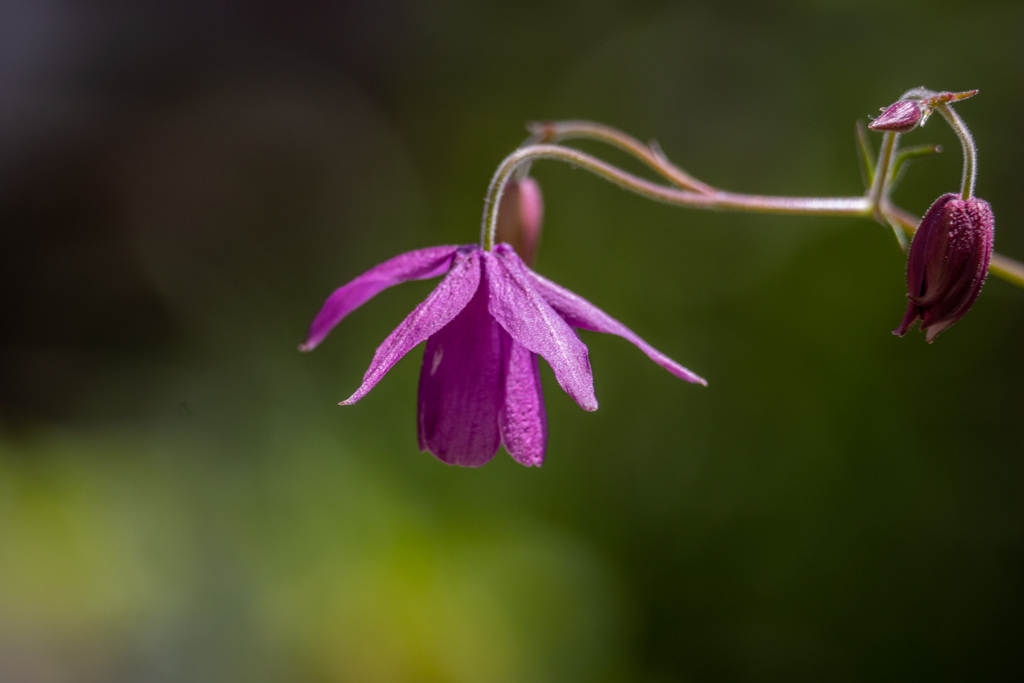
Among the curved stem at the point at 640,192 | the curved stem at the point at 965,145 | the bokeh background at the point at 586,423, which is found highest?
the curved stem at the point at 965,145

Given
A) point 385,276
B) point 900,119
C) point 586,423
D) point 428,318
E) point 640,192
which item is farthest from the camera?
point 586,423

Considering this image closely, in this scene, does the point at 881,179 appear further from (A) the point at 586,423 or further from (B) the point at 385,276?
(A) the point at 586,423

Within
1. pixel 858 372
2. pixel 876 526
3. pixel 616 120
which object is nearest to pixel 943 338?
pixel 858 372

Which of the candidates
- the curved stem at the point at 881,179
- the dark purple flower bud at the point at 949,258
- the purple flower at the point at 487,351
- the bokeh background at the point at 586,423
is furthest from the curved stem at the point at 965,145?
the bokeh background at the point at 586,423

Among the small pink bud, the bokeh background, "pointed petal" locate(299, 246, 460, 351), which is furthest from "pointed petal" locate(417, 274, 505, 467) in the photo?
the bokeh background

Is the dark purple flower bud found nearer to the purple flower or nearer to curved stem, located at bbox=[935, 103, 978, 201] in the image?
curved stem, located at bbox=[935, 103, 978, 201]

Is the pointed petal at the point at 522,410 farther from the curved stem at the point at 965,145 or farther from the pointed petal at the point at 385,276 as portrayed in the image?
the curved stem at the point at 965,145

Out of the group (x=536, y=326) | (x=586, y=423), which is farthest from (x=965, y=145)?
(x=586, y=423)

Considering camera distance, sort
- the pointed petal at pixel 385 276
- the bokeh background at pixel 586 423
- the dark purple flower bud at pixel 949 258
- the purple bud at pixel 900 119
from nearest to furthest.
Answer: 1. the purple bud at pixel 900 119
2. the dark purple flower bud at pixel 949 258
3. the pointed petal at pixel 385 276
4. the bokeh background at pixel 586 423
